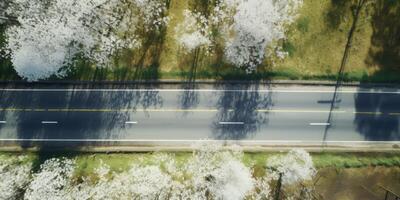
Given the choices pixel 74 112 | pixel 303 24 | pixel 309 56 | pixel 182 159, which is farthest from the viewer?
pixel 309 56

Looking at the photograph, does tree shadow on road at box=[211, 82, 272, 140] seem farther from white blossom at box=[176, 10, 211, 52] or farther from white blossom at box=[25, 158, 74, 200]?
white blossom at box=[25, 158, 74, 200]

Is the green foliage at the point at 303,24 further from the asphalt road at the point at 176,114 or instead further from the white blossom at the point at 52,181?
the white blossom at the point at 52,181

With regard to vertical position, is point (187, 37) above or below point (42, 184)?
above

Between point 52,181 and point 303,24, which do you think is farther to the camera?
point 303,24

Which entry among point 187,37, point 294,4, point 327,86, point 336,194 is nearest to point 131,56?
point 187,37

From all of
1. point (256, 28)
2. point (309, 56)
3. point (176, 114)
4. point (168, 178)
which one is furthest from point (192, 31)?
point (168, 178)

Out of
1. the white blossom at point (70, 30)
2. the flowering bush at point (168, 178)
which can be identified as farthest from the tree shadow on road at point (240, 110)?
the white blossom at point (70, 30)

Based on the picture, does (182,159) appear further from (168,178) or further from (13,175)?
(13,175)

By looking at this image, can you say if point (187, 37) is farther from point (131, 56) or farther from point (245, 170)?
point (245, 170)
